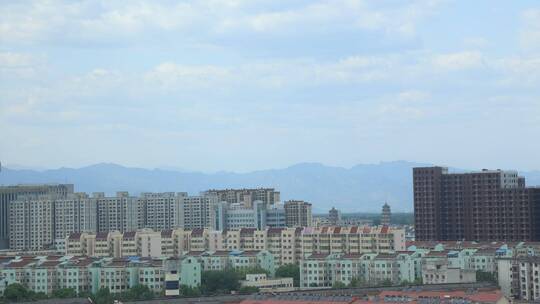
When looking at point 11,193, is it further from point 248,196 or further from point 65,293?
point 65,293

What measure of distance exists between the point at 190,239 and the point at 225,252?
600 centimetres

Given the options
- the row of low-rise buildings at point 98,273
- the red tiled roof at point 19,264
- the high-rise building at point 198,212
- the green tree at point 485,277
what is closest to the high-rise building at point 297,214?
the high-rise building at point 198,212

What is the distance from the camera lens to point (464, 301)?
31.9 meters

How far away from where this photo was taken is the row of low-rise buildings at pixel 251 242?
55.6 metres

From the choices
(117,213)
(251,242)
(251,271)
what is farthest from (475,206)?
(117,213)

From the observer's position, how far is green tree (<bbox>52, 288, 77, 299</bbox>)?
41.9 m

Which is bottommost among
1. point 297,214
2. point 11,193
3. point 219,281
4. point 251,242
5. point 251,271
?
point 219,281

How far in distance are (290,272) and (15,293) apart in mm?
13369

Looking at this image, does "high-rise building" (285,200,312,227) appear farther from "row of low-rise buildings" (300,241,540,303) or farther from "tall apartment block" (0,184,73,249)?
"row of low-rise buildings" (300,241,540,303)

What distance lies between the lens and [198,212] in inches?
3036

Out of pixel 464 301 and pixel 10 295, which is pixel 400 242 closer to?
pixel 10 295

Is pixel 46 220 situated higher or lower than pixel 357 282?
higher

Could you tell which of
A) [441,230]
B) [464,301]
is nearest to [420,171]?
[441,230]

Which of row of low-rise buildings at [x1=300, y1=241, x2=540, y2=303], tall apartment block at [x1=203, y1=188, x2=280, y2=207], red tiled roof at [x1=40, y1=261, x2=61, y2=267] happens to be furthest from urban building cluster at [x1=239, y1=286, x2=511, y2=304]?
tall apartment block at [x1=203, y1=188, x2=280, y2=207]
